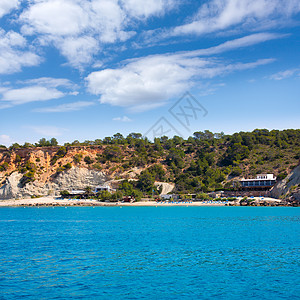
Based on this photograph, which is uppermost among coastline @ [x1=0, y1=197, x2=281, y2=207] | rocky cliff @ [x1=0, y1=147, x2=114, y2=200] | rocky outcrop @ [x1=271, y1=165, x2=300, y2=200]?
rocky cliff @ [x1=0, y1=147, x2=114, y2=200]

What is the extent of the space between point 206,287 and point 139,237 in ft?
58.2

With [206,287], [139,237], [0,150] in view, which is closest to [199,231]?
[139,237]

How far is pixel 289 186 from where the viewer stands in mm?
88000

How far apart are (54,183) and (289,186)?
75752 millimetres

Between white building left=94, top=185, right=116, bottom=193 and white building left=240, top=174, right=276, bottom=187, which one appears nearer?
white building left=240, top=174, right=276, bottom=187

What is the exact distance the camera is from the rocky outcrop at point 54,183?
111500 millimetres

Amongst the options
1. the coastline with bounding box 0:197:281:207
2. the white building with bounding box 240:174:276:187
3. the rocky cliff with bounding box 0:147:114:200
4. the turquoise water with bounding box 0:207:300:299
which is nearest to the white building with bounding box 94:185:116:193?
the rocky cliff with bounding box 0:147:114:200

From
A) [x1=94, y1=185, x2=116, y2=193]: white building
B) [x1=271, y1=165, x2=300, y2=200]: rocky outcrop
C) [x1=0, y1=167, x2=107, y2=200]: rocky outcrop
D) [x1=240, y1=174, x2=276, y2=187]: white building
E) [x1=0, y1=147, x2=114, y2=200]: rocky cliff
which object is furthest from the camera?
[x1=0, y1=147, x2=114, y2=200]: rocky cliff

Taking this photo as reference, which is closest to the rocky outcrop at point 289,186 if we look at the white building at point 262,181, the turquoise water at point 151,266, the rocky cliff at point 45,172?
the white building at point 262,181

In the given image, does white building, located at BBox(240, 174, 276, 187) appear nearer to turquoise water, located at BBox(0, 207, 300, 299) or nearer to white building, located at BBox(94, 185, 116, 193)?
white building, located at BBox(94, 185, 116, 193)

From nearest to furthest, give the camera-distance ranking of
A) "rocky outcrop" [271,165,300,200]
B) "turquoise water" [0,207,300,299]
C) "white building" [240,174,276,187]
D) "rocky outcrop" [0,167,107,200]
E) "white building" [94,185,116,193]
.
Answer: "turquoise water" [0,207,300,299], "rocky outcrop" [271,165,300,200], "white building" [240,174,276,187], "white building" [94,185,116,193], "rocky outcrop" [0,167,107,200]

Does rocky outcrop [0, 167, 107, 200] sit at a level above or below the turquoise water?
above

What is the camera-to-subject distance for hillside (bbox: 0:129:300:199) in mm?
111625

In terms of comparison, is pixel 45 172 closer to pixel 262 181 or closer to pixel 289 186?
pixel 262 181
